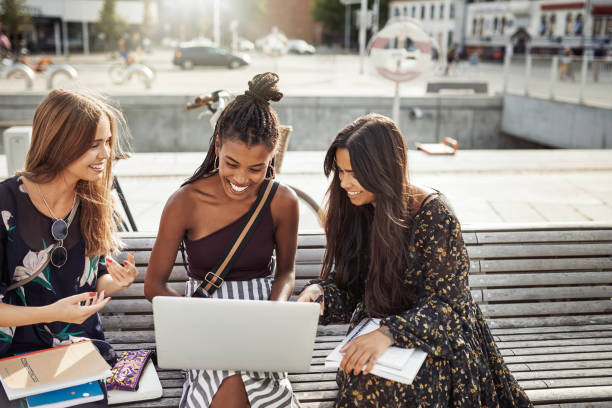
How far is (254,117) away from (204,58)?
29.2 m

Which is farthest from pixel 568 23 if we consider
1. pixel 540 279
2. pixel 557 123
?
pixel 540 279

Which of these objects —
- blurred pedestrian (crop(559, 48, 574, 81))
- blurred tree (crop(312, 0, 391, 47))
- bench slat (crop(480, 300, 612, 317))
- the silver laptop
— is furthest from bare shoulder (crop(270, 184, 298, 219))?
blurred tree (crop(312, 0, 391, 47))

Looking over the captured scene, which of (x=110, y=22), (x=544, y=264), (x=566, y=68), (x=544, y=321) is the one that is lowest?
(x=544, y=321)

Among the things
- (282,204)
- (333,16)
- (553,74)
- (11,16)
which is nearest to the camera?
(282,204)

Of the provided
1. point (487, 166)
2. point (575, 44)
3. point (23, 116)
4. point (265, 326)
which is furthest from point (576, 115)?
point (575, 44)

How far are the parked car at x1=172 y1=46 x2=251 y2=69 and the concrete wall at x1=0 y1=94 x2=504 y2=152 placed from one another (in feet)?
53.2

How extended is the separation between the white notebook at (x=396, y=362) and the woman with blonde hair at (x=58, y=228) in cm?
82

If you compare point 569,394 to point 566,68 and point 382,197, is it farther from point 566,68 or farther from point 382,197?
point 566,68

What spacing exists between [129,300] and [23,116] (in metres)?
11.6

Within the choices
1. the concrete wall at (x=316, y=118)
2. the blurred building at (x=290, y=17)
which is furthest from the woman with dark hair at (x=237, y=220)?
the blurred building at (x=290, y=17)

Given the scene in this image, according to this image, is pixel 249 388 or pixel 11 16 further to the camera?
pixel 11 16

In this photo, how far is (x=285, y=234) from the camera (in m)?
2.42

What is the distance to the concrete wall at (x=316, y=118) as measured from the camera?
13.3 m

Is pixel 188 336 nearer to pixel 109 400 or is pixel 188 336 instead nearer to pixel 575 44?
pixel 109 400
